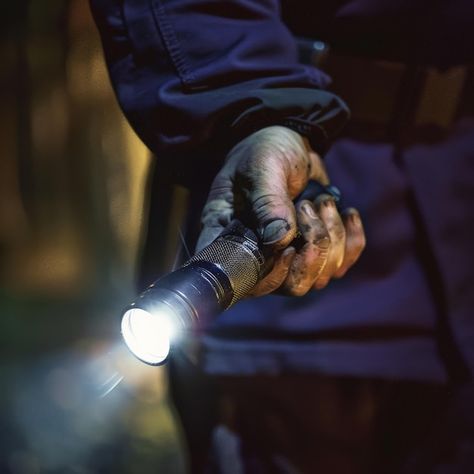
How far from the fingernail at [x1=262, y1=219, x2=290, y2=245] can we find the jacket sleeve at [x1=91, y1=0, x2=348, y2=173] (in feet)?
0.67

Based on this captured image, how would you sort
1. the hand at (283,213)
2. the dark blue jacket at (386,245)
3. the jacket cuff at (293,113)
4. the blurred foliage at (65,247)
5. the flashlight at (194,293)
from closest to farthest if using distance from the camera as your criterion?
the flashlight at (194,293), the hand at (283,213), the jacket cuff at (293,113), the dark blue jacket at (386,245), the blurred foliage at (65,247)

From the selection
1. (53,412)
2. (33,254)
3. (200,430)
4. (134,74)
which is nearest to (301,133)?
(134,74)

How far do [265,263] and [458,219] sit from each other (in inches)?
19.1

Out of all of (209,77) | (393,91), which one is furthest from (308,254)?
(393,91)

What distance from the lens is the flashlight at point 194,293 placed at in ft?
1.92

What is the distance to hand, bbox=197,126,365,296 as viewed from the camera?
696mm

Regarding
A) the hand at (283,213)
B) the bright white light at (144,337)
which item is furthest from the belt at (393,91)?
the bright white light at (144,337)

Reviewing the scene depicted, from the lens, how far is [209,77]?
0.84m

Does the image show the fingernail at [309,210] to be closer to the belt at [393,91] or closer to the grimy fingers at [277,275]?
the grimy fingers at [277,275]

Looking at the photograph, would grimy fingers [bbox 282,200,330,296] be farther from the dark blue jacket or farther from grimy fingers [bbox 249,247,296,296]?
the dark blue jacket

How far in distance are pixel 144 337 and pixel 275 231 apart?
0.67ft

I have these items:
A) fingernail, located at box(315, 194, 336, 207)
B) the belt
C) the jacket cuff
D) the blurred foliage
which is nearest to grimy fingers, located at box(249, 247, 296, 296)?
fingernail, located at box(315, 194, 336, 207)

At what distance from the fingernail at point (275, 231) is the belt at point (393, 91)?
1.50 ft

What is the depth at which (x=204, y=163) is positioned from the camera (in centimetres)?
92
